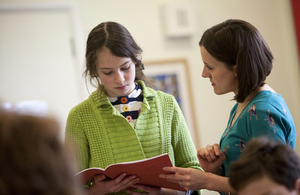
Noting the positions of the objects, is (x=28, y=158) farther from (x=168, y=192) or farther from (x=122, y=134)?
(x=168, y=192)

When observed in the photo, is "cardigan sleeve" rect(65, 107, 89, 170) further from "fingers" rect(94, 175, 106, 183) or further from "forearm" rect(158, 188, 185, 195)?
"forearm" rect(158, 188, 185, 195)

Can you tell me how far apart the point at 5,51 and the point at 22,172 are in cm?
212

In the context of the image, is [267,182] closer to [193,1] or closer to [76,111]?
[76,111]

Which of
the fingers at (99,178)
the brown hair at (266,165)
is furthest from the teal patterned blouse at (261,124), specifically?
the fingers at (99,178)

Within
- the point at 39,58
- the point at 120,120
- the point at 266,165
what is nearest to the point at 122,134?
the point at 120,120

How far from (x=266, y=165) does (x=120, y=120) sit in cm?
68

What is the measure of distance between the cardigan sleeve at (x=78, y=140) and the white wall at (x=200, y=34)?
1.30 m

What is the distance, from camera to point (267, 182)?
93 centimetres

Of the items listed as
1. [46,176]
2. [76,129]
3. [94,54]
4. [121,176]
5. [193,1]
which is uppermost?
[193,1]

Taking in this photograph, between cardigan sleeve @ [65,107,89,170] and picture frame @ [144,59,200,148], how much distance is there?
1337 millimetres

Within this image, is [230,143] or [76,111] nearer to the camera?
[230,143]

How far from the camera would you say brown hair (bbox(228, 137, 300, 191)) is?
36.6 inches

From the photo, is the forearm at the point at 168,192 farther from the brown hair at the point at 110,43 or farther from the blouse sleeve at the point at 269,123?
the brown hair at the point at 110,43

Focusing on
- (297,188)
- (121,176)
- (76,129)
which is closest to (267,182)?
(297,188)
